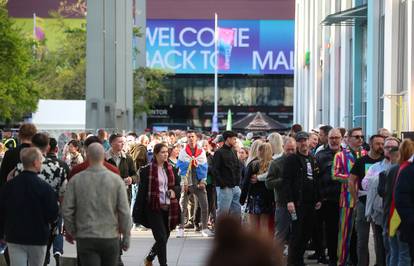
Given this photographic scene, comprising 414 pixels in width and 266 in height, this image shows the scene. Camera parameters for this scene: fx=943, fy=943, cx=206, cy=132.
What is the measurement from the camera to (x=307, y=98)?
65062 mm

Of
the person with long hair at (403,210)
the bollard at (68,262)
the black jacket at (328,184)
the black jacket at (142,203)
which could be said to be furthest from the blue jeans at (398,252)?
the bollard at (68,262)

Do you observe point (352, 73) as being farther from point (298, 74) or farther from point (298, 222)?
point (298, 74)

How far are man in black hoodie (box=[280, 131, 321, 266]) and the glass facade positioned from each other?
8216 centimetres

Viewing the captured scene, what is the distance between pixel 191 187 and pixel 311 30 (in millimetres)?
44905

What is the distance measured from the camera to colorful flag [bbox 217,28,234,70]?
A: 3258 inches

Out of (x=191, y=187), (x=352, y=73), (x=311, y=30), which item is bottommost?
(x=191, y=187)

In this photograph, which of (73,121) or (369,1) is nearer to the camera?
(369,1)

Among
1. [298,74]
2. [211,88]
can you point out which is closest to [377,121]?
[298,74]

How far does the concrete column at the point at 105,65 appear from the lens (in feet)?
112

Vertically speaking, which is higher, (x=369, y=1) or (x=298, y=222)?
(x=369, y=1)

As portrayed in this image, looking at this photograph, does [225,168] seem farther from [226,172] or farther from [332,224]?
[332,224]

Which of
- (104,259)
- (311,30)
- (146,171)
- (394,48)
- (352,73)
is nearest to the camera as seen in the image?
(104,259)

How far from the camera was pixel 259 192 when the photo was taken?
14422mm

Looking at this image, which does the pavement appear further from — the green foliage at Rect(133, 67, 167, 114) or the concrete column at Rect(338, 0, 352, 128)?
the green foliage at Rect(133, 67, 167, 114)
